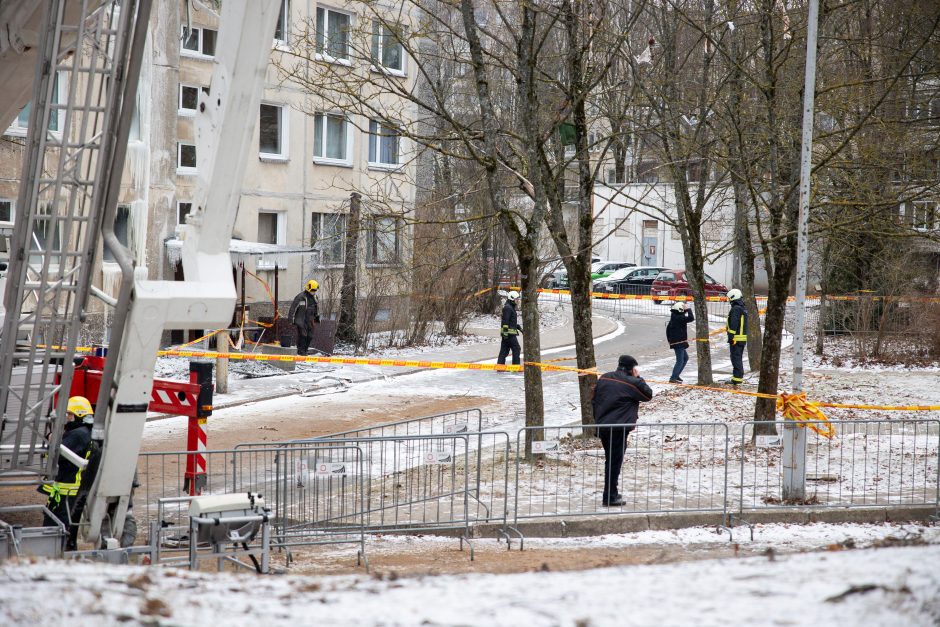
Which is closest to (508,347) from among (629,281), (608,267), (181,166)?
(181,166)

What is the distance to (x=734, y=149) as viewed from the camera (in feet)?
57.2

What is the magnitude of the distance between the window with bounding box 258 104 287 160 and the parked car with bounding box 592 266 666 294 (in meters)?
21.3

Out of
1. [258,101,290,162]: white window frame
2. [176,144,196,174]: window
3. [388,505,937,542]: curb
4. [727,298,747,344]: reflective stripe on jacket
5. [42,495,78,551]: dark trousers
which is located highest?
[258,101,290,162]: white window frame

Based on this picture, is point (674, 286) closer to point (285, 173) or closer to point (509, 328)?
point (285, 173)

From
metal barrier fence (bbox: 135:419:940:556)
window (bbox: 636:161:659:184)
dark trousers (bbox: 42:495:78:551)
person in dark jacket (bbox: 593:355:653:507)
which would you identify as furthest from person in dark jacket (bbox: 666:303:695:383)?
dark trousers (bbox: 42:495:78:551)

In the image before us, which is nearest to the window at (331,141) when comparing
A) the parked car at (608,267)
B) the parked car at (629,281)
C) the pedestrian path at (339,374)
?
the pedestrian path at (339,374)

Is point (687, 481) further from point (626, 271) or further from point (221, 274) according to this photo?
point (626, 271)

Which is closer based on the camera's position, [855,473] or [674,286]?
[855,473]

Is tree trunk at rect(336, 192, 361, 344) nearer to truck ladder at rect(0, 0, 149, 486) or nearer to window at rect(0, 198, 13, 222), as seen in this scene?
window at rect(0, 198, 13, 222)

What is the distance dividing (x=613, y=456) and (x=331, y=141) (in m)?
21.3

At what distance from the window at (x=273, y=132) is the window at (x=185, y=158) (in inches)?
85.0

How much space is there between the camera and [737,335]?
65.2ft

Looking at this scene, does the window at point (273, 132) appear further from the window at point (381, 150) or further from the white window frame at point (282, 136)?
the window at point (381, 150)

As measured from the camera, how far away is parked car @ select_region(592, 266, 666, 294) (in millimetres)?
45688
